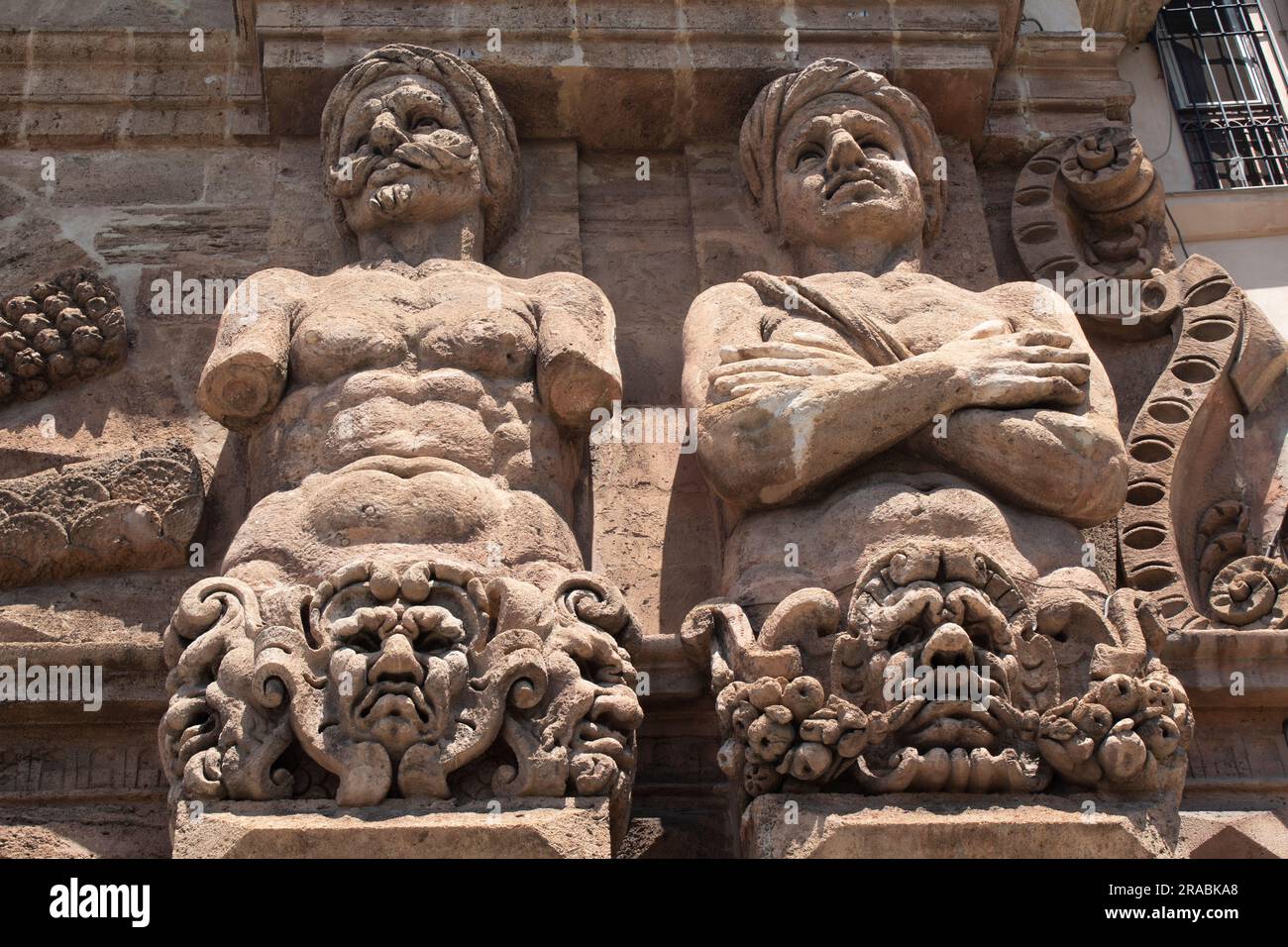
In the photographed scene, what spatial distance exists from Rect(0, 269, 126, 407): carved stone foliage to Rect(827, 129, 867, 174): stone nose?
263 centimetres

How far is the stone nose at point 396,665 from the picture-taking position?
5.48 meters

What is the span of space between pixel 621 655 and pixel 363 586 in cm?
74

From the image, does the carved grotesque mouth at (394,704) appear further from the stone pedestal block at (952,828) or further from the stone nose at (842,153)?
the stone nose at (842,153)

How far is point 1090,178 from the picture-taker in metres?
8.09

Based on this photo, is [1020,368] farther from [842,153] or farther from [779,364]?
[842,153]

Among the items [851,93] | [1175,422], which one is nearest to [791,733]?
[1175,422]

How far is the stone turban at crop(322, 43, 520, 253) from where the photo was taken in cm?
753

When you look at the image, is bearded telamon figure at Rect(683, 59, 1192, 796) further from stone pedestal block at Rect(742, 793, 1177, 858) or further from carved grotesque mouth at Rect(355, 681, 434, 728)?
carved grotesque mouth at Rect(355, 681, 434, 728)

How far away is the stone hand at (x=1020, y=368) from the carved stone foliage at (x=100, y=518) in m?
2.53

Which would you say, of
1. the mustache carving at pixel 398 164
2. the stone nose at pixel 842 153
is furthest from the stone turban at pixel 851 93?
the mustache carving at pixel 398 164

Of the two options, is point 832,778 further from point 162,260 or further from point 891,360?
point 162,260

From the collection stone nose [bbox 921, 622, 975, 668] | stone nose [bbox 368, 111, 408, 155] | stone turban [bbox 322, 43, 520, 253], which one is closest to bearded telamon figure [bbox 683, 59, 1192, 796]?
stone nose [bbox 921, 622, 975, 668]

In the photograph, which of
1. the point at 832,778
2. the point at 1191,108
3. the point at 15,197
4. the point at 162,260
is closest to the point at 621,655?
the point at 832,778

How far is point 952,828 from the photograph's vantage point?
5.37 m
